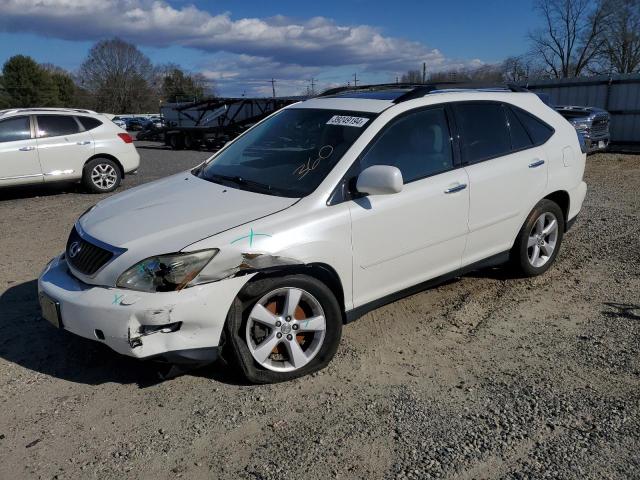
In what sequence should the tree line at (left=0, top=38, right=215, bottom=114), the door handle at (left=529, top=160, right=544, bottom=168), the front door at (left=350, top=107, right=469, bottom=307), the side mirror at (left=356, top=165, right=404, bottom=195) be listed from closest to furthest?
the side mirror at (left=356, top=165, right=404, bottom=195)
the front door at (left=350, top=107, right=469, bottom=307)
the door handle at (left=529, top=160, right=544, bottom=168)
the tree line at (left=0, top=38, right=215, bottom=114)

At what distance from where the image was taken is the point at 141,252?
311cm

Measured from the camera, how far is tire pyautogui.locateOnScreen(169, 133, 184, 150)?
25094 millimetres

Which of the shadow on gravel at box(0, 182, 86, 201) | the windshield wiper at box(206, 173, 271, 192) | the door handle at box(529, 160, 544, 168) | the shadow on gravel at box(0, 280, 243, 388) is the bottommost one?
the shadow on gravel at box(0, 280, 243, 388)

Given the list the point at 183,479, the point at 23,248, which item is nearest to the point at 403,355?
the point at 183,479

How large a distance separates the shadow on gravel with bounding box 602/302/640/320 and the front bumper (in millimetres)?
2971

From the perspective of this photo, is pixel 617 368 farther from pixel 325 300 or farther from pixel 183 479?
pixel 183 479

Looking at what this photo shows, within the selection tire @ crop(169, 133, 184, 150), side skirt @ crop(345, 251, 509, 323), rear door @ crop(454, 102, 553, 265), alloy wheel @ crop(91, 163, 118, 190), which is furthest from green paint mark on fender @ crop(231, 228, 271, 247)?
tire @ crop(169, 133, 184, 150)

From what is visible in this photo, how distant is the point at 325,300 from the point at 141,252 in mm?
1125

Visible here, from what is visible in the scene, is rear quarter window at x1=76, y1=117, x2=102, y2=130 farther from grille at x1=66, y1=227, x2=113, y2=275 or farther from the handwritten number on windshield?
the handwritten number on windshield

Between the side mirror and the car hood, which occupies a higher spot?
the side mirror

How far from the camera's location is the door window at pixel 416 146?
380 cm

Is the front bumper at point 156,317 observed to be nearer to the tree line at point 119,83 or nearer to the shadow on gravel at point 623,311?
the shadow on gravel at point 623,311

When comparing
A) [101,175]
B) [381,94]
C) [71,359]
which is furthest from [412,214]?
[101,175]

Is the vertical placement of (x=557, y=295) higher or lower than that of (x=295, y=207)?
lower
